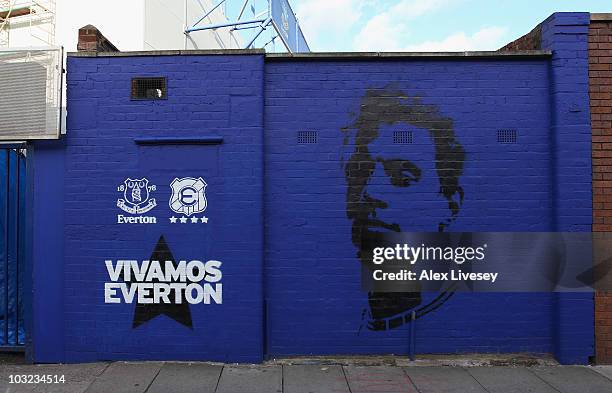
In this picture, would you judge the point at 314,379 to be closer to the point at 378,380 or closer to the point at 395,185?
the point at 378,380

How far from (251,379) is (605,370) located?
4.12 meters

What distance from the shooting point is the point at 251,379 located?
4812 millimetres

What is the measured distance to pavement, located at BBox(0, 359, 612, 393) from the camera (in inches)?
178

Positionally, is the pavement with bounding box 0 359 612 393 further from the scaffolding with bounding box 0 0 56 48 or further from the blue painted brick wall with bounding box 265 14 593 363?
the scaffolding with bounding box 0 0 56 48

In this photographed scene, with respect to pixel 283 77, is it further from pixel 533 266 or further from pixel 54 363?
pixel 54 363

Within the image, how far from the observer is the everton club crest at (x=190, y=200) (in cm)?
536

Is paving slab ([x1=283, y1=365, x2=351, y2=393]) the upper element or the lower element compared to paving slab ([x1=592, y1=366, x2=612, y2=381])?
lower

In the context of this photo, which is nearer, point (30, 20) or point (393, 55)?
point (393, 55)

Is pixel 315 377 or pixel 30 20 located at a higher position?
pixel 30 20

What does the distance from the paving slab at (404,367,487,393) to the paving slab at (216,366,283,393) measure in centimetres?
152

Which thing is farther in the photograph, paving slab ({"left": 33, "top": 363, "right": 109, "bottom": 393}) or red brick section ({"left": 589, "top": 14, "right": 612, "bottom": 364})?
red brick section ({"left": 589, "top": 14, "right": 612, "bottom": 364})

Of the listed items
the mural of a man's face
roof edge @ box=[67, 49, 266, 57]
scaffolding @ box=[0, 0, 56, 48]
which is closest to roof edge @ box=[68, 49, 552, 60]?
roof edge @ box=[67, 49, 266, 57]

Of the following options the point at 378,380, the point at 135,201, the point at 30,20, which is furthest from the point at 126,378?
the point at 30,20

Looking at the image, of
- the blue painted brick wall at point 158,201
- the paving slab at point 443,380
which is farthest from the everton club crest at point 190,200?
the paving slab at point 443,380
